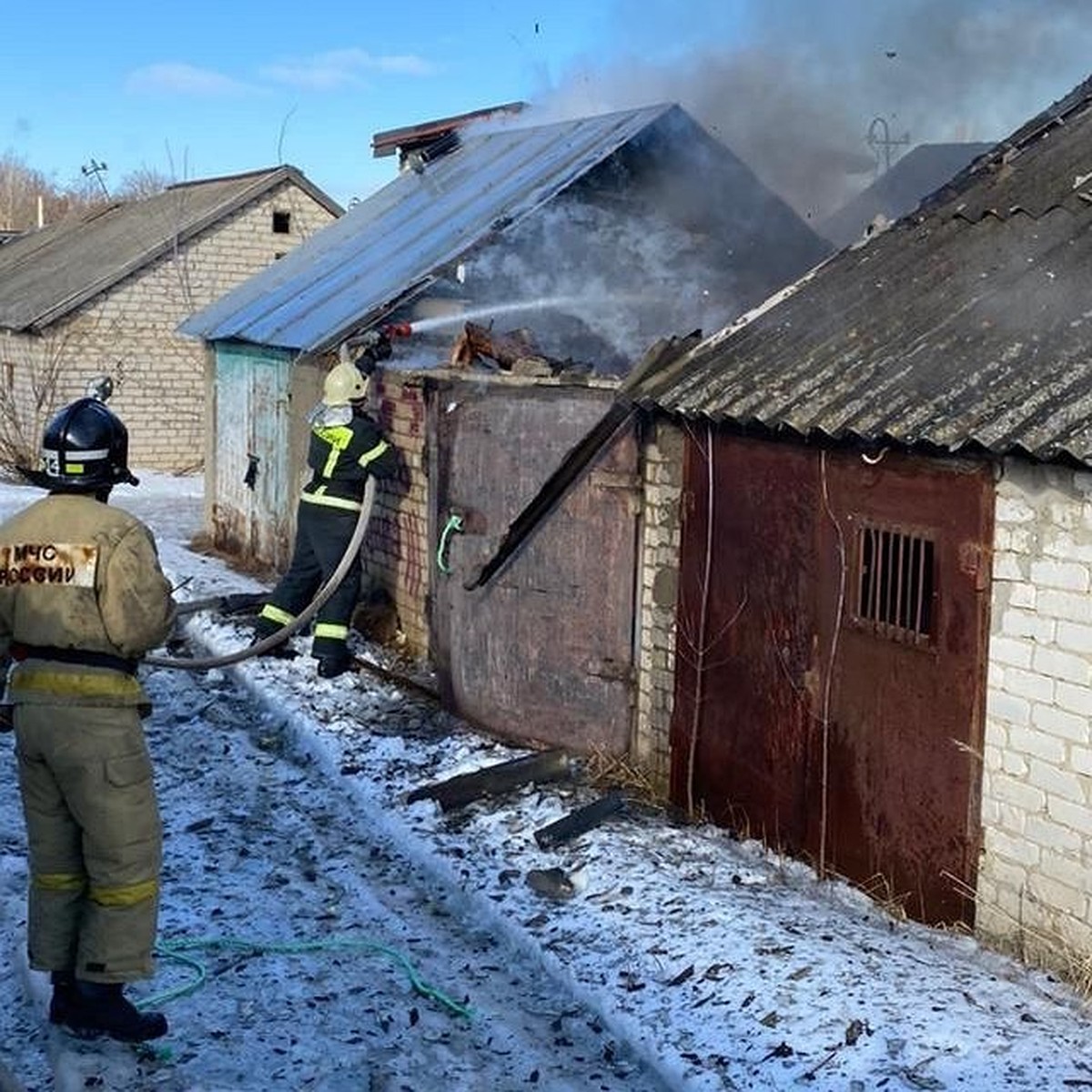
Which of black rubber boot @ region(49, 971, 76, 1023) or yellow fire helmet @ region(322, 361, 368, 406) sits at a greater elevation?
yellow fire helmet @ region(322, 361, 368, 406)

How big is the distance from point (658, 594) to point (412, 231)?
7143 millimetres

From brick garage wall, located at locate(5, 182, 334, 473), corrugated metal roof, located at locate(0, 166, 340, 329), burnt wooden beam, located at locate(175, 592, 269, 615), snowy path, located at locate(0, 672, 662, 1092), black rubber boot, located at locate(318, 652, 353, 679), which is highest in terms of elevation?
corrugated metal roof, located at locate(0, 166, 340, 329)

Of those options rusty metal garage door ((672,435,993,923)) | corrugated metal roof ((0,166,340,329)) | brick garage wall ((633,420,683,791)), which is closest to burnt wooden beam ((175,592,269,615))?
brick garage wall ((633,420,683,791))

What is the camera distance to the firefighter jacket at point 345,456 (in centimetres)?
938

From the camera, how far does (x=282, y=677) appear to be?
9422 mm

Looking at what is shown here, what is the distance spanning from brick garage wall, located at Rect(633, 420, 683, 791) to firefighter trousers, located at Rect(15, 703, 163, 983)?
127 inches

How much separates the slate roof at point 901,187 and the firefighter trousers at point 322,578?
600 cm

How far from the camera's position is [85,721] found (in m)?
4.33

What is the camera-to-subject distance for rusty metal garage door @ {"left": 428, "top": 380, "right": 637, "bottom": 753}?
24.2 ft

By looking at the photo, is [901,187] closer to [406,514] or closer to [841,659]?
[406,514]

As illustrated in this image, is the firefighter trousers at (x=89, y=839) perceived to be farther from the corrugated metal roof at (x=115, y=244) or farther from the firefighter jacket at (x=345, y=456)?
the corrugated metal roof at (x=115, y=244)

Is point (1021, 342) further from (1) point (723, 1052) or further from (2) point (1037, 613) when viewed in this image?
(1) point (723, 1052)

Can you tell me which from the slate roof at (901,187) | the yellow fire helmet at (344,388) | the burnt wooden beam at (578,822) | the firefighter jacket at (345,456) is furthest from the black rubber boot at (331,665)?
the slate roof at (901,187)

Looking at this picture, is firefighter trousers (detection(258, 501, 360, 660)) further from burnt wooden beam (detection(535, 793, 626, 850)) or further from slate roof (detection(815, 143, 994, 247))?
slate roof (detection(815, 143, 994, 247))
